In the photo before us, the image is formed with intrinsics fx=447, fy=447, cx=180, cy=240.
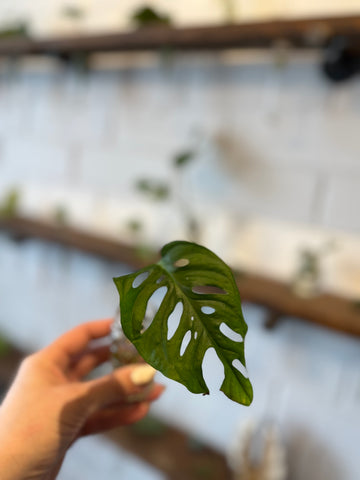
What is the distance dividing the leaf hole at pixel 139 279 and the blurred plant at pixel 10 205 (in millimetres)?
1252

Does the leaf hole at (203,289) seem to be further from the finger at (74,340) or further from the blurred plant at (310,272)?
the blurred plant at (310,272)

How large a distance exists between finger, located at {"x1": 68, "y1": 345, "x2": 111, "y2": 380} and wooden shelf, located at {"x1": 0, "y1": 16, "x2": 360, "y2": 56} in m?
0.75

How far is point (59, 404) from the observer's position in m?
0.49

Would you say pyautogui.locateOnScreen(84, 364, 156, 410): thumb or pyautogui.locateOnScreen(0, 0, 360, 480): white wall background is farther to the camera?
pyautogui.locateOnScreen(0, 0, 360, 480): white wall background

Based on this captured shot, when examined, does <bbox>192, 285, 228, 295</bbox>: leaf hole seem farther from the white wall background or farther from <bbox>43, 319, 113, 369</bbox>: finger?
the white wall background

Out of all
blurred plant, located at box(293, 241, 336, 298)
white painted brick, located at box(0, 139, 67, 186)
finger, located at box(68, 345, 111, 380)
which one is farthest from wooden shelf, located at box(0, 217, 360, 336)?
finger, located at box(68, 345, 111, 380)

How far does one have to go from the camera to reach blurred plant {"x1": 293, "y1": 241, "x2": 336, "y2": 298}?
105cm

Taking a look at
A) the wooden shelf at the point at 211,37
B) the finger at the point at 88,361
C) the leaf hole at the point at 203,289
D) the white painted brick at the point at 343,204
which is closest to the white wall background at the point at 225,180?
the white painted brick at the point at 343,204

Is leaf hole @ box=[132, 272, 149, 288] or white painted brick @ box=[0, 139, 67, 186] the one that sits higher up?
leaf hole @ box=[132, 272, 149, 288]

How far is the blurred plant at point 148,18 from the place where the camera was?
1.19 metres

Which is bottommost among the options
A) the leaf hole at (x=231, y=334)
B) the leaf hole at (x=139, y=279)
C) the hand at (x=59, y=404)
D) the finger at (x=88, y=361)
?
the finger at (x=88, y=361)

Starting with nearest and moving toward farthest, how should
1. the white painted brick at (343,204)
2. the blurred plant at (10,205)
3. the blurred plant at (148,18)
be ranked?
1. the white painted brick at (343,204)
2. the blurred plant at (148,18)
3. the blurred plant at (10,205)

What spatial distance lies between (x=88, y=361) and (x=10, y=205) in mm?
1106

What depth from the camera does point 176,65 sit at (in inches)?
50.4
